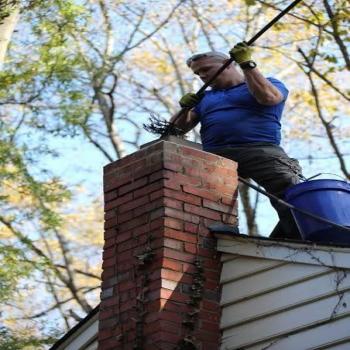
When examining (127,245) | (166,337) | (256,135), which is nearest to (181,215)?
(127,245)

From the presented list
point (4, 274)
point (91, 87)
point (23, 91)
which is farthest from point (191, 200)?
point (91, 87)

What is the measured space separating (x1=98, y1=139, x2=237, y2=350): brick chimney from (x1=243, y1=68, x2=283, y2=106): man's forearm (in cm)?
48

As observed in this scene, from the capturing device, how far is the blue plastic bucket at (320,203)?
621cm

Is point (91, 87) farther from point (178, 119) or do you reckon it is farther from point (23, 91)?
point (178, 119)

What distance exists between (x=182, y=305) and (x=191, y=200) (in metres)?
0.72

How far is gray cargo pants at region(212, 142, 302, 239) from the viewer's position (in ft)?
22.2

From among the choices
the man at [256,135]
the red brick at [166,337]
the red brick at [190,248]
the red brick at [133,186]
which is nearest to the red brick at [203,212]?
the red brick at [190,248]

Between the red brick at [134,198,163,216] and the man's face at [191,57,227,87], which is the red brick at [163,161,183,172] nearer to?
the red brick at [134,198,163,216]

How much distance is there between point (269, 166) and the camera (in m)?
6.77

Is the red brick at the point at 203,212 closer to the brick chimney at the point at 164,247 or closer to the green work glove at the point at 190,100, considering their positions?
the brick chimney at the point at 164,247

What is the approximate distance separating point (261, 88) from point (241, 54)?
28cm

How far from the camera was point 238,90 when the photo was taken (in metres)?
6.95

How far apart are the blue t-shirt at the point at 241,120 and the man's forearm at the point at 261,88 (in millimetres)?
117

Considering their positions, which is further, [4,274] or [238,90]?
[4,274]
